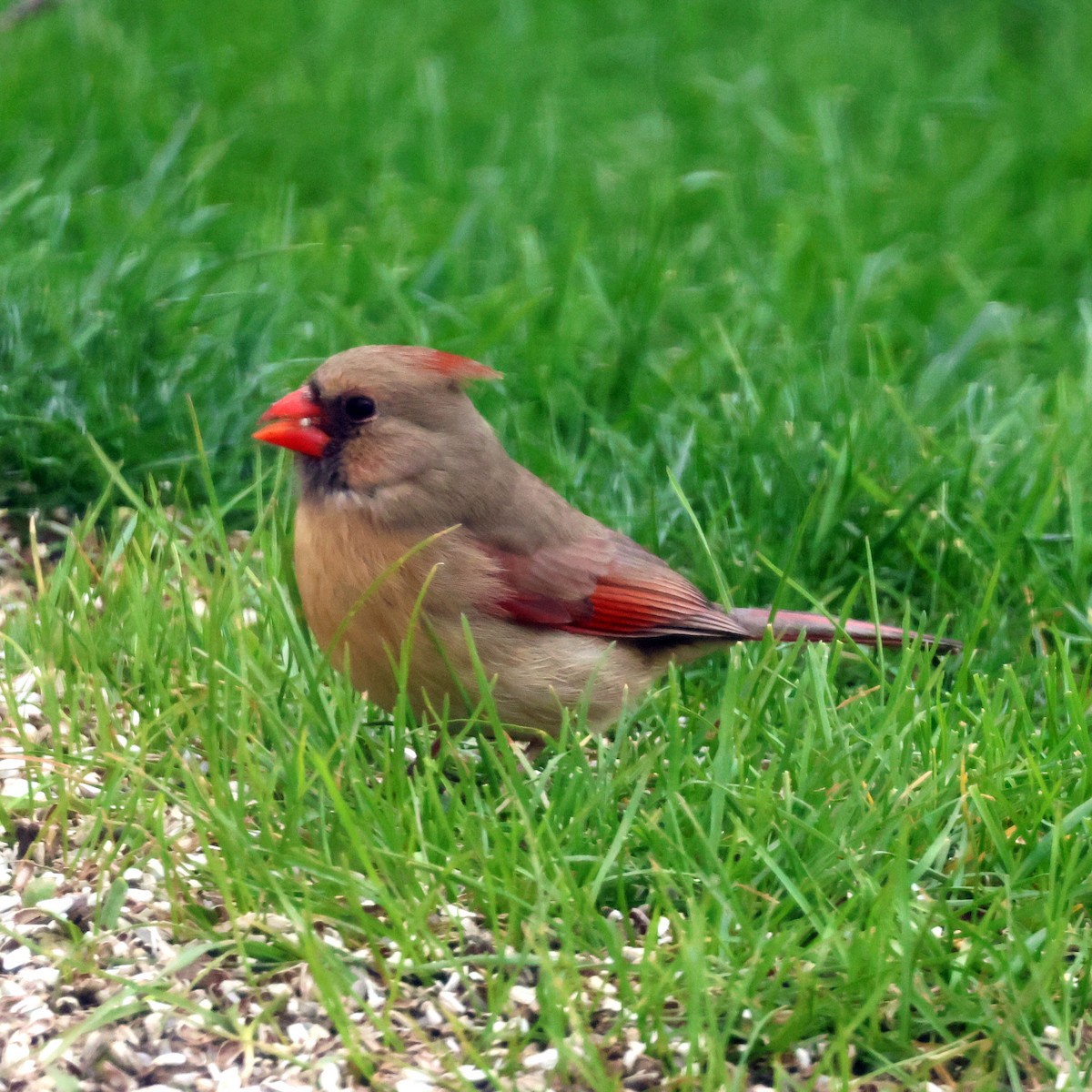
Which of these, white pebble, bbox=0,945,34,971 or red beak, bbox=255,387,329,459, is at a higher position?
red beak, bbox=255,387,329,459

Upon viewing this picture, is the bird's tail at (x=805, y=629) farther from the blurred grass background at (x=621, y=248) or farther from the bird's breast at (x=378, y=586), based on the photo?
the bird's breast at (x=378, y=586)

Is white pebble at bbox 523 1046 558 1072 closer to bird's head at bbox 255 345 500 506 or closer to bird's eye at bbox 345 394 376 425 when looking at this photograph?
bird's head at bbox 255 345 500 506

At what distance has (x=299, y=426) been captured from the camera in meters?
3.16

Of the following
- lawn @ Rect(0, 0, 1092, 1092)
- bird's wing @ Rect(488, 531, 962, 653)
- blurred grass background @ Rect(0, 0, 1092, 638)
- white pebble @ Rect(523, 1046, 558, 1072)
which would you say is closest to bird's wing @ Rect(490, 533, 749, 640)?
bird's wing @ Rect(488, 531, 962, 653)

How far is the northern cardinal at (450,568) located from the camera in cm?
301

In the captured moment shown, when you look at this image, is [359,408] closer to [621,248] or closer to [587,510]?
[587,510]

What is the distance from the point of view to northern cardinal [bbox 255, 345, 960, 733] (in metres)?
3.01

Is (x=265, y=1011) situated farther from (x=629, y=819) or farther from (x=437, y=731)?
(x=437, y=731)

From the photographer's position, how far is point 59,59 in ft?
19.5

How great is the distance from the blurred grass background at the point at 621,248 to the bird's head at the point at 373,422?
1.64ft

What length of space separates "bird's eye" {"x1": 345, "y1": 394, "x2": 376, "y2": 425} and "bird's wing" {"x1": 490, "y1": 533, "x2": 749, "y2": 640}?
1.13 ft

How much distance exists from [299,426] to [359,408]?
12 centimetres

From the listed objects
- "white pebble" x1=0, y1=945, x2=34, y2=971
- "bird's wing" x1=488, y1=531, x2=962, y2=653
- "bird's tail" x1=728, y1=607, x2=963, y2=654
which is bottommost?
"white pebble" x1=0, y1=945, x2=34, y2=971

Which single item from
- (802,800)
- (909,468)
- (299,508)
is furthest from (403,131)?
(802,800)
